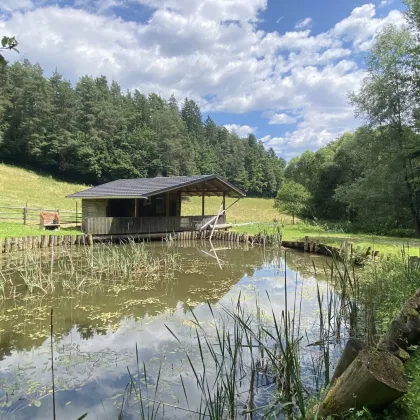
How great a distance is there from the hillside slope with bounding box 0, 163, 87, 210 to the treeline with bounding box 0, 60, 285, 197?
5.41m

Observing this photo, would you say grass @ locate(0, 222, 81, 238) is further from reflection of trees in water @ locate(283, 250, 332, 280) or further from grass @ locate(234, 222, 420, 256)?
grass @ locate(234, 222, 420, 256)

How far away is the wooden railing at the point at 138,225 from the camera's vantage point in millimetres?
17359

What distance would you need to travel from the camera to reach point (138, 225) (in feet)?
61.1

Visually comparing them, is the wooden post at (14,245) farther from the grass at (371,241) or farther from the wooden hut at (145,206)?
the grass at (371,241)

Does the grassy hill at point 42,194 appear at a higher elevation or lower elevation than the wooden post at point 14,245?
higher

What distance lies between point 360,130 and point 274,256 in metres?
12.0

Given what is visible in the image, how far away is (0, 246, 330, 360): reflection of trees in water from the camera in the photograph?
5.98m

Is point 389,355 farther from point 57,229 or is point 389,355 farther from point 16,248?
point 57,229

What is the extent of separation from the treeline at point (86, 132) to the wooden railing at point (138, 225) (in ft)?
97.5

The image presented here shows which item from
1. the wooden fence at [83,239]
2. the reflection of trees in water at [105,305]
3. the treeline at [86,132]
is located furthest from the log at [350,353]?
the treeline at [86,132]

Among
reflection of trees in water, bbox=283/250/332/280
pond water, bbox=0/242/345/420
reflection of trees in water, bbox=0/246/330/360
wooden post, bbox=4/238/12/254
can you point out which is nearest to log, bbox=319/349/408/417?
pond water, bbox=0/242/345/420

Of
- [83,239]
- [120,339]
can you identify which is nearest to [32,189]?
[83,239]

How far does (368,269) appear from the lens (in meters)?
9.25

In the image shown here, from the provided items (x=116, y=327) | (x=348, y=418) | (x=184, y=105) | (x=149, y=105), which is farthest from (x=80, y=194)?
(x=184, y=105)
